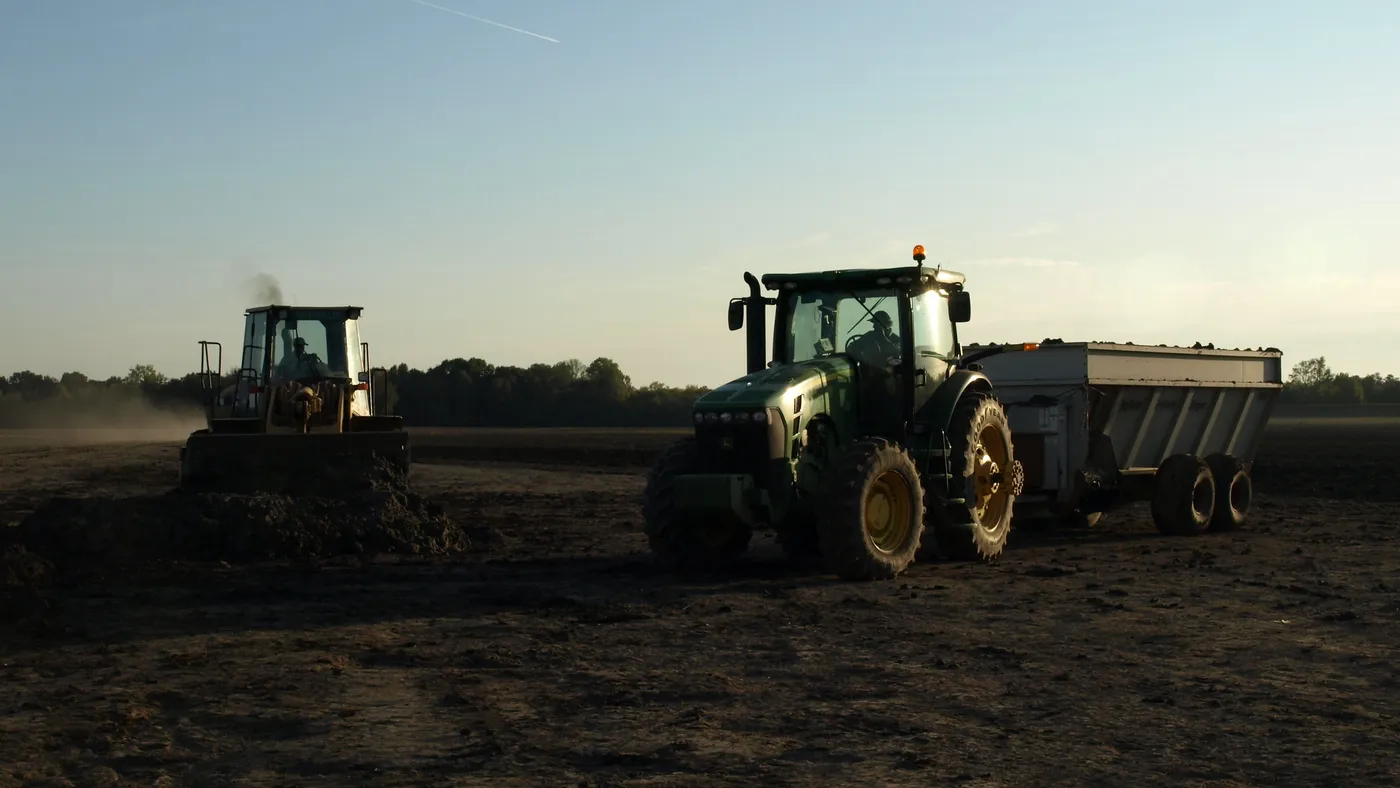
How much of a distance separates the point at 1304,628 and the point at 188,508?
10486 millimetres

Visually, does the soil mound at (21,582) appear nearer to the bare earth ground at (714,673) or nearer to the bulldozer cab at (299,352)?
the bare earth ground at (714,673)

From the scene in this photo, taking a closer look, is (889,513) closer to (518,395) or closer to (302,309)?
(302,309)

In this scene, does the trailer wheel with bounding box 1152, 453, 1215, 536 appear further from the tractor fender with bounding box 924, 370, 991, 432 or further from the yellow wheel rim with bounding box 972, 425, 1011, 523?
the tractor fender with bounding box 924, 370, 991, 432

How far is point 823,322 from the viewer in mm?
12938

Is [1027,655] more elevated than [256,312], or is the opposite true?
[256,312]

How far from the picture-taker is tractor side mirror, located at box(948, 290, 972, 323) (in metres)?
12.5

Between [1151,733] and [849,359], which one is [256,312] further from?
[1151,733]

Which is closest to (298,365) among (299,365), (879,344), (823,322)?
(299,365)

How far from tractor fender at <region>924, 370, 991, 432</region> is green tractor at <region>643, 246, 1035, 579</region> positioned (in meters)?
0.02

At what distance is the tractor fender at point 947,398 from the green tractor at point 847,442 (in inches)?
0.7

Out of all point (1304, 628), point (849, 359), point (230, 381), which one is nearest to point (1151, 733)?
point (1304, 628)

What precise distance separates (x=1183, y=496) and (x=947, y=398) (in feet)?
15.0

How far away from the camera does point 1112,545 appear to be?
1527 cm

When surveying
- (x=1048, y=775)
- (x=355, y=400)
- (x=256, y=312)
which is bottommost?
(x=1048, y=775)
